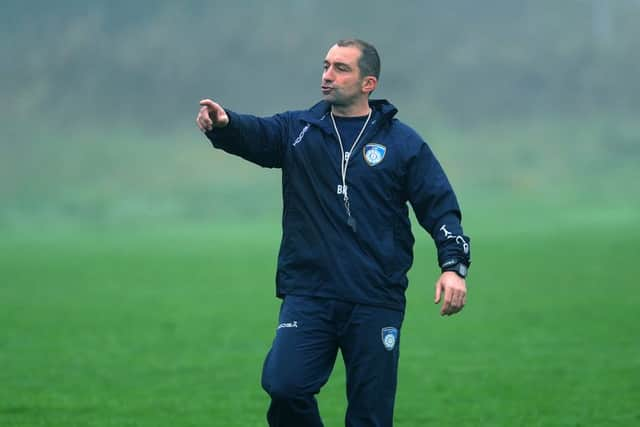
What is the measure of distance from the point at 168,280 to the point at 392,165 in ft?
59.2

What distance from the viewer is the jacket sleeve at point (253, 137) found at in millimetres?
7000

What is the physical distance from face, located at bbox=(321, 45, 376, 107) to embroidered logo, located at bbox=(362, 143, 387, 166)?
283 mm

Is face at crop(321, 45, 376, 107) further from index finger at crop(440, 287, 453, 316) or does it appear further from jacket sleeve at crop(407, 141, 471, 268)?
index finger at crop(440, 287, 453, 316)

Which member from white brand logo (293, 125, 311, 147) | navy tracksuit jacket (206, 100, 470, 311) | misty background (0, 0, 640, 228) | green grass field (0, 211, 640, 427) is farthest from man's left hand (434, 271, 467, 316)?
misty background (0, 0, 640, 228)

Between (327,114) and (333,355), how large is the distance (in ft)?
4.17

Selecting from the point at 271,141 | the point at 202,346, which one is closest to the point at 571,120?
the point at 202,346

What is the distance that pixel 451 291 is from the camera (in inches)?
266

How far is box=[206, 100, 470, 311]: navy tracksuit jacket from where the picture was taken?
273 inches

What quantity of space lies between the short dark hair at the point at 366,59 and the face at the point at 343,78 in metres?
0.02

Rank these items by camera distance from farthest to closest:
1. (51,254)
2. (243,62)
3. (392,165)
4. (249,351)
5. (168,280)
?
1. (243,62)
2. (51,254)
3. (168,280)
4. (249,351)
5. (392,165)

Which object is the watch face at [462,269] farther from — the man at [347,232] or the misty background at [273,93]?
the misty background at [273,93]

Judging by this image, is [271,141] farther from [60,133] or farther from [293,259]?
[60,133]

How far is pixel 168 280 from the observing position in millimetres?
24719

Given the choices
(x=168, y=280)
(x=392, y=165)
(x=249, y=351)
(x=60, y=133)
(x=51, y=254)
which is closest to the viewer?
(x=392, y=165)
